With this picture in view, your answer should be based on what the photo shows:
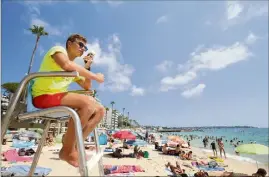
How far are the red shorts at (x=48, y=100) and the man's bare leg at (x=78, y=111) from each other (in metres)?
0.04

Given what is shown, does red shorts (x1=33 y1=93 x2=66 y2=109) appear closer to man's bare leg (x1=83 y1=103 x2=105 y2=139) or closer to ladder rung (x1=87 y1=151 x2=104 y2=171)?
man's bare leg (x1=83 y1=103 x2=105 y2=139)

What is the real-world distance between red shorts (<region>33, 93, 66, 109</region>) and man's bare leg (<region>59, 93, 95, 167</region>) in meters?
0.04

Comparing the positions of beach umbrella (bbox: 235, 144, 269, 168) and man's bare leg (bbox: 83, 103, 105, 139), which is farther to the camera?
beach umbrella (bbox: 235, 144, 269, 168)

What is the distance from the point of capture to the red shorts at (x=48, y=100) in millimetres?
1821

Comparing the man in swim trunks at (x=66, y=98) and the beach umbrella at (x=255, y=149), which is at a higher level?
the man in swim trunks at (x=66, y=98)

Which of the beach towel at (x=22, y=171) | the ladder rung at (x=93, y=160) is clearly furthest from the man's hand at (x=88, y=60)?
the beach towel at (x=22, y=171)

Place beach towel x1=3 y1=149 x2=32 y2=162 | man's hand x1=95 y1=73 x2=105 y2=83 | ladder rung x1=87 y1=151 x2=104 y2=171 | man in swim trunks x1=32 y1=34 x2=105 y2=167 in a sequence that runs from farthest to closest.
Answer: beach towel x1=3 y1=149 x2=32 y2=162
man's hand x1=95 y1=73 x2=105 y2=83
man in swim trunks x1=32 y1=34 x2=105 y2=167
ladder rung x1=87 y1=151 x2=104 y2=171

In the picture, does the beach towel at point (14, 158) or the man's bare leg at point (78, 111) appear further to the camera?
the beach towel at point (14, 158)

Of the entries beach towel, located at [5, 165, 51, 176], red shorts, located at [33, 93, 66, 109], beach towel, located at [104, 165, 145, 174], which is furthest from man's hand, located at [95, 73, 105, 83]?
beach towel, located at [104, 165, 145, 174]

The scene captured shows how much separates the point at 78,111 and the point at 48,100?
10.0 inches

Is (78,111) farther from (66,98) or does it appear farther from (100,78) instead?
(100,78)

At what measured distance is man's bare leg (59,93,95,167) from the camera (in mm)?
1824

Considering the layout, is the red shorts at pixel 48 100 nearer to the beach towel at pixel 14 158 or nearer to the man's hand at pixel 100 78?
the man's hand at pixel 100 78

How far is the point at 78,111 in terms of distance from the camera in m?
1.85
